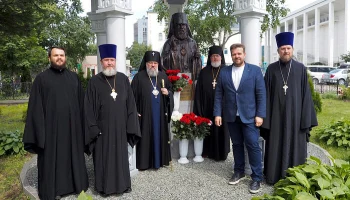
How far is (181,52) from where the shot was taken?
6930 mm

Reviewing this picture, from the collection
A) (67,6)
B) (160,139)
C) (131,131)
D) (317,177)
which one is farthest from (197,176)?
(67,6)

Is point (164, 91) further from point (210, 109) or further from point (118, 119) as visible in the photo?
point (118, 119)

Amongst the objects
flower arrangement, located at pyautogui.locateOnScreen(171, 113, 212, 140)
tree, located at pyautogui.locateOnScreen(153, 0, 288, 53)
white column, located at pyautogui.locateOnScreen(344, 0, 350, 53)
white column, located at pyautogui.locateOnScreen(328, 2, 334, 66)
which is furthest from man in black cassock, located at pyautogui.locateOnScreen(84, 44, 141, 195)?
white column, located at pyautogui.locateOnScreen(328, 2, 334, 66)

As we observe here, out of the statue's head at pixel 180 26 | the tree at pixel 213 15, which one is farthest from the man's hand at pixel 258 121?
the tree at pixel 213 15

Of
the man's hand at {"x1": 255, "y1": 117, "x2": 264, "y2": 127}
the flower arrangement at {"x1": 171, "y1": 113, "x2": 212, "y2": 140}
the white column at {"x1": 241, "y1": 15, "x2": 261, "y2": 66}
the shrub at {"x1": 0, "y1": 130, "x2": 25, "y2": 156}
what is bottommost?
the shrub at {"x1": 0, "y1": 130, "x2": 25, "y2": 156}

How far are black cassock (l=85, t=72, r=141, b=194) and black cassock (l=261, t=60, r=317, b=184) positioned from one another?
2.12m

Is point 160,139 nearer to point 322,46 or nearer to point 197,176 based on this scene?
point 197,176

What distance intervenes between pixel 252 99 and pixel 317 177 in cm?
152

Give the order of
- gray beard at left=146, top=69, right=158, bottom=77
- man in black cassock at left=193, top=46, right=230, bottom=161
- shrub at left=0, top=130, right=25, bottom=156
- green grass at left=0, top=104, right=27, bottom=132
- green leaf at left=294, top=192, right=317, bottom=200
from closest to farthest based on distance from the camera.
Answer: green leaf at left=294, top=192, right=317, bottom=200, gray beard at left=146, top=69, right=158, bottom=77, man in black cassock at left=193, top=46, right=230, bottom=161, shrub at left=0, top=130, right=25, bottom=156, green grass at left=0, top=104, right=27, bottom=132

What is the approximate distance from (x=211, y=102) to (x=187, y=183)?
1795mm

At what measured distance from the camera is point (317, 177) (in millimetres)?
3410

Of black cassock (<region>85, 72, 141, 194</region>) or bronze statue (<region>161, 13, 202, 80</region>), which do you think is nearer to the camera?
black cassock (<region>85, 72, 141, 194</region>)

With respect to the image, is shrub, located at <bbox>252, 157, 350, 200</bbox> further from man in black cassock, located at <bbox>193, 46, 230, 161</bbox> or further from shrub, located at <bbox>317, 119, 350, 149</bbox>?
shrub, located at <bbox>317, 119, 350, 149</bbox>

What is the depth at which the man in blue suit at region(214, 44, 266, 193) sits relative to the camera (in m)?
4.59
